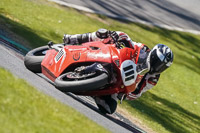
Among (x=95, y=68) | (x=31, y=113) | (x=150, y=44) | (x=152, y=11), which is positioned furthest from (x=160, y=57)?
(x=152, y=11)

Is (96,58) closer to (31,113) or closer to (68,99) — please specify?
(68,99)

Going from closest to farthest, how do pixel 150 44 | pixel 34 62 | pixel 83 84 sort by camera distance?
pixel 83 84 < pixel 34 62 < pixel 150 44

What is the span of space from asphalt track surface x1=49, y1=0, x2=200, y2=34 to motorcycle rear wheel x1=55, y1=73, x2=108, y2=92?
39.4ft

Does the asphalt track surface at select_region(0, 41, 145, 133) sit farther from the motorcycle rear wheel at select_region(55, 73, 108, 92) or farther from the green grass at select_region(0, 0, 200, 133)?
the green grass at select_region(0, 0, 200, 133)

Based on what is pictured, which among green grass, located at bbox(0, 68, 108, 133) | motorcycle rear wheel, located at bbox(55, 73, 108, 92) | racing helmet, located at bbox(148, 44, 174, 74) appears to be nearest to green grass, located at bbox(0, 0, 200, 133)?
racing helmet, located at bbox(148, 44, 174, 74)

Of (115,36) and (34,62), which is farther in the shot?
(34,62)

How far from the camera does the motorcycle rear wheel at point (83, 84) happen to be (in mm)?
7180

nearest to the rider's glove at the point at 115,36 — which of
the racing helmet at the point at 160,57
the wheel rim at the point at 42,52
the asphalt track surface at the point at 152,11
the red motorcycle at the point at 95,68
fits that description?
the red motorcycle at the point at 95,68

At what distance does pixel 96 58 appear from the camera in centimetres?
772

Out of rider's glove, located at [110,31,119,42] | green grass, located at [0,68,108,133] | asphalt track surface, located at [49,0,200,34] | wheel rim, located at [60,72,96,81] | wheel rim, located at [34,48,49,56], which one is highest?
green grass, located at [0,68,108,133]

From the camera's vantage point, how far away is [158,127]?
10148 mm

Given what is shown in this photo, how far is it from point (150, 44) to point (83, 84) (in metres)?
12.6

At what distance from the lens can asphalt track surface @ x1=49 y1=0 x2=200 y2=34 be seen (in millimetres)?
20656

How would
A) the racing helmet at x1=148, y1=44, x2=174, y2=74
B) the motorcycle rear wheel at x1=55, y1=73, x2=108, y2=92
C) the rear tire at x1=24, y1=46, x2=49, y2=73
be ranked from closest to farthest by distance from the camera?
the motorcycle rear wheel at x1=55, y1=73, x2=108, y2=92
the racing helmet at x1=148, y1=44, x2=174, y2=74
the rear tire at x1=24, y1=46, x2=49, y2=73
